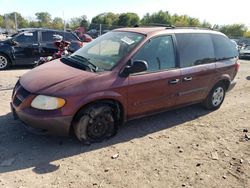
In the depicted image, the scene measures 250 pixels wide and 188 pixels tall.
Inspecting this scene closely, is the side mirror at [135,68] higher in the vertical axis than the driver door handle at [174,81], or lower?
higher

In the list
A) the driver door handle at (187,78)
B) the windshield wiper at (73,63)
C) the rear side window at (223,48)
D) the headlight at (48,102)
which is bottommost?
the headlight at (48,102)

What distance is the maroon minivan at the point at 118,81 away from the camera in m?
4.19

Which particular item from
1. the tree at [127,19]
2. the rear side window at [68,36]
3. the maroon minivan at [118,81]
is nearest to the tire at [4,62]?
the rear side window at [68,36]

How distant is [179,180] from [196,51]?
2.89 metres

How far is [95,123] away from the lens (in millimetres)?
4562

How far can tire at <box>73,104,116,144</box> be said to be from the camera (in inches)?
173

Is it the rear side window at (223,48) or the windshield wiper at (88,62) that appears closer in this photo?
the windshield wiper at (88,62)

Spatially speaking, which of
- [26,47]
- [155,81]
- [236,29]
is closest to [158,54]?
[155,81]

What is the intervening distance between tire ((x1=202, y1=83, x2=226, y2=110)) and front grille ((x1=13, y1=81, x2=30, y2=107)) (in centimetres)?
390

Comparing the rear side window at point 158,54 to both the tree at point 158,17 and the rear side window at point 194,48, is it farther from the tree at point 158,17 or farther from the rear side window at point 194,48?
the tree at point 158,17

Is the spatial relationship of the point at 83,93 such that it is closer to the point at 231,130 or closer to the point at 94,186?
the point at 94,186

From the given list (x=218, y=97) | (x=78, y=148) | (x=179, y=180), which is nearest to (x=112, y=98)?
(x=78, y=148)

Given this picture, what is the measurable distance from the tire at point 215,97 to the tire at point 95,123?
2640 mm

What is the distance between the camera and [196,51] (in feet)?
19.1
